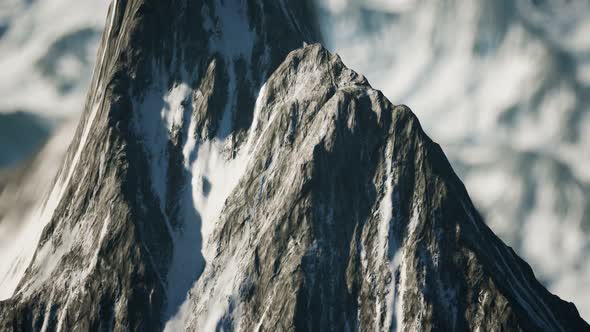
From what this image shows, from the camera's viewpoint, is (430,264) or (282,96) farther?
(282,96)

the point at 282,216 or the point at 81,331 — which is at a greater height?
the point at 282,216

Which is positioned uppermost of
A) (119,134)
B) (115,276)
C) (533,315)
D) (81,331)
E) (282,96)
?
(282,96)

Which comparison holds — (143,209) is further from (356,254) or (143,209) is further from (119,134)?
(356,254)

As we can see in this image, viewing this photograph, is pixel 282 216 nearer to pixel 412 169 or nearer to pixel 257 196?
pixel 257 196

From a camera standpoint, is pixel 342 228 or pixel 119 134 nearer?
pixel 342 228

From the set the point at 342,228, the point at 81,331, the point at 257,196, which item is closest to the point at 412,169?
the point at 342,228

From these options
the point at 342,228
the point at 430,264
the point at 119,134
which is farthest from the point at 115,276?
the point at 430,264
